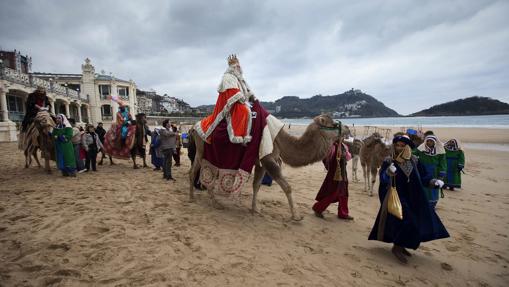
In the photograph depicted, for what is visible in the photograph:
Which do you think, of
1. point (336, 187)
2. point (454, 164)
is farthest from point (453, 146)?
point (336, 187)

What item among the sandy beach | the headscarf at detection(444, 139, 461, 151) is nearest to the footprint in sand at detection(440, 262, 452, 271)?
the sandy beach

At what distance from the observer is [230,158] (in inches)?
197

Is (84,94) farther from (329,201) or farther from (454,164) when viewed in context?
(454,164)

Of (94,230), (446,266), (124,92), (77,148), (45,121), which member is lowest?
(446,266)

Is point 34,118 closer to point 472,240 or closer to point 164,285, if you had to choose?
point 164,285

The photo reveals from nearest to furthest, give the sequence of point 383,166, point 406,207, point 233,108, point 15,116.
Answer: point 406,207, point 383,166, point 233,108, point 15,116

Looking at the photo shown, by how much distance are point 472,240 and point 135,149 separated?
10.4 meters

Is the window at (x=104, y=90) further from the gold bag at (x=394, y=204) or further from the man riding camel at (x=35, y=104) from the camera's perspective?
the gold bag at (x=394, y=204)

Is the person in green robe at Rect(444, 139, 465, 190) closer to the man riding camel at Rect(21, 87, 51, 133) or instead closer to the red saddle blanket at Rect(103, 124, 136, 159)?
the red saddle blanket at Rect(103, 124, 136, 159)

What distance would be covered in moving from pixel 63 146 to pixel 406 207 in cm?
868

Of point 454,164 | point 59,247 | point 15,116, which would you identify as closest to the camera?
point 59,247

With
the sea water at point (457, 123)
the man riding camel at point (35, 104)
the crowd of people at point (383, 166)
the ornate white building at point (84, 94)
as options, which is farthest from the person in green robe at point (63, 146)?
the sea water at point (457, 123)

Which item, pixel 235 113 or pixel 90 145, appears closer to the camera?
pixel 235 113

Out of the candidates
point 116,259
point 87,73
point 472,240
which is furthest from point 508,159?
→ point 87,73
